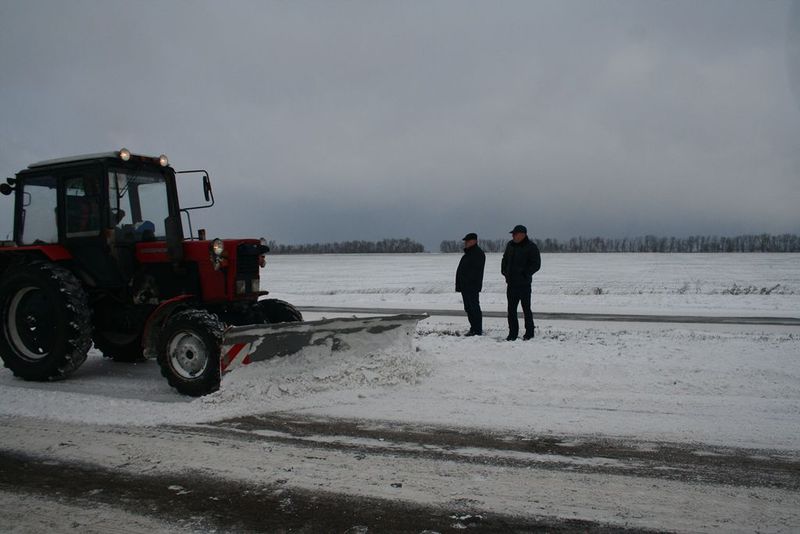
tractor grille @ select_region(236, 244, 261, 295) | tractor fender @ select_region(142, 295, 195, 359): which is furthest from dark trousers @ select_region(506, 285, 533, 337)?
tractor fender @ select_region(142, 295, 195, 359)

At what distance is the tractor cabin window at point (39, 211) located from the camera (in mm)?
6801

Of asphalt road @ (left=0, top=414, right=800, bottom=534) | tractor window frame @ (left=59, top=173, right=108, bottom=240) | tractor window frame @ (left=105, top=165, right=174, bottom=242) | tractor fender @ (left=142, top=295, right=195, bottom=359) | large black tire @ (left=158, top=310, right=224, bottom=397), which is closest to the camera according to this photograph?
asphalt road @ (left=0, top=414, right=800, bottom=534)

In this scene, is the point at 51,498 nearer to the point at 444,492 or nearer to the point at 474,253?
the point at 444,492

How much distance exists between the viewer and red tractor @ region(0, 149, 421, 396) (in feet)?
20.6

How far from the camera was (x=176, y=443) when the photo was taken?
14.4 feet

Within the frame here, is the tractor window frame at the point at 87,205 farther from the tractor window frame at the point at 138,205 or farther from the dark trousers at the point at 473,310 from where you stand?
the dark trousers at the point at 473,310

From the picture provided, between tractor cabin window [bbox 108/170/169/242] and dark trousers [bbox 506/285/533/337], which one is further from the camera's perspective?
dark trousers [bbox 506/285/533/337]

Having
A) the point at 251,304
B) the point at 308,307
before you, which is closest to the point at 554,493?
the point at 251,304

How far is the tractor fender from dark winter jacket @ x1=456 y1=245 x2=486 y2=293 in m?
5.11

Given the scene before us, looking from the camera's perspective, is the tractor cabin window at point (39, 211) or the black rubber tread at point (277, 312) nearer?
the tractor cabin window at point (39, 211)

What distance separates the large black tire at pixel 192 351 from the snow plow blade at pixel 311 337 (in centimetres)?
14

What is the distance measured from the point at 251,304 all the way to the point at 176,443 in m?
2.70

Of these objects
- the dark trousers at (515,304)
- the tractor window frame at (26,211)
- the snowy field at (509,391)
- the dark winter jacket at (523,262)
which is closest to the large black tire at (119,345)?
the snowy field at (509,391)

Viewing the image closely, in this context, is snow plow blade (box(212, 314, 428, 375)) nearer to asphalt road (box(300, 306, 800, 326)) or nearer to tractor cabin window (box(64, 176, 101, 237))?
tractor cabin window (box(64, 176, 101, 237))
